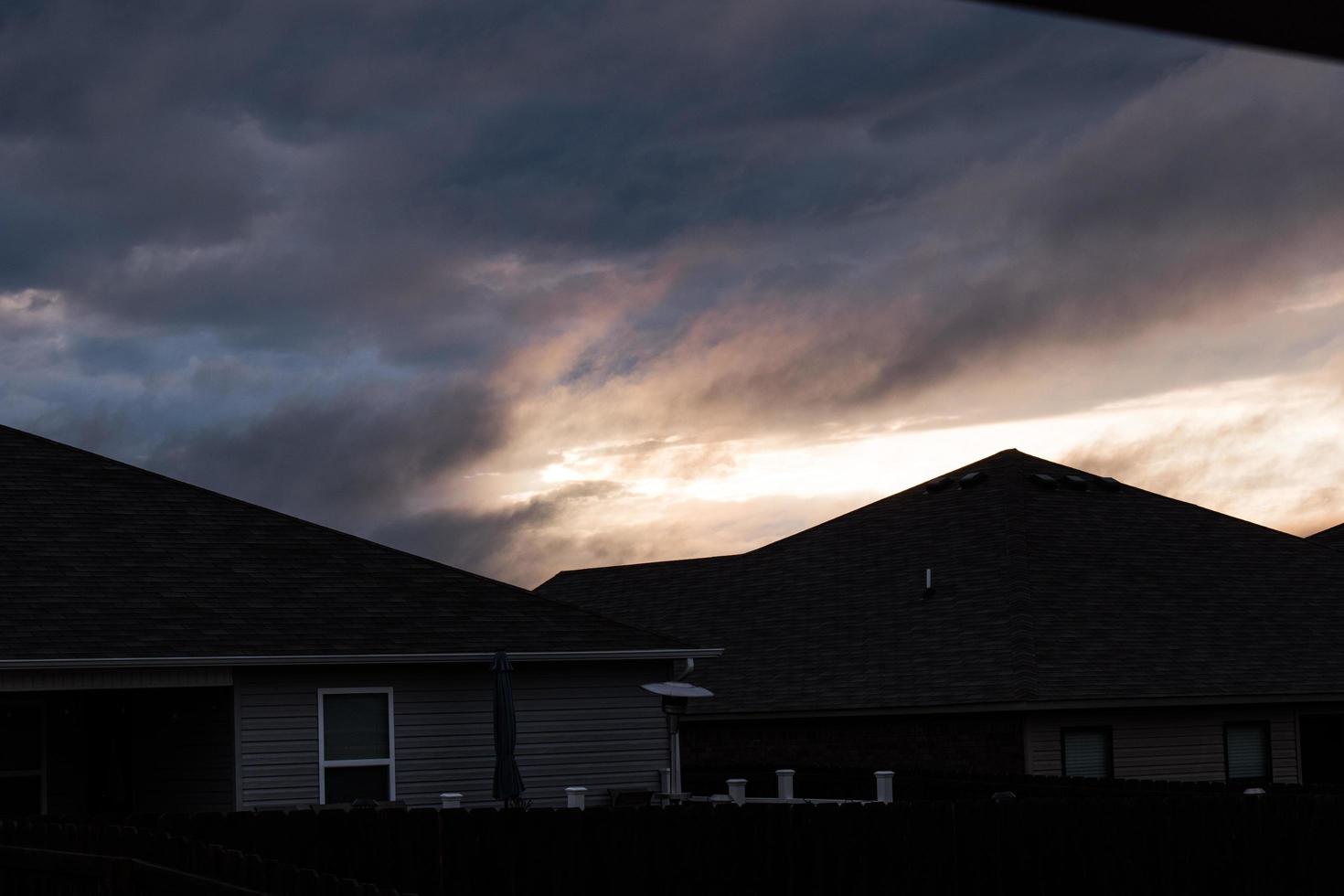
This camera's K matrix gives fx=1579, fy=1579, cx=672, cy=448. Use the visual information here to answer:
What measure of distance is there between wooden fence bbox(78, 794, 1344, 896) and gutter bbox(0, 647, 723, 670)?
563cm

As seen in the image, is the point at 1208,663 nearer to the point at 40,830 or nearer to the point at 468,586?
the point at 468,586

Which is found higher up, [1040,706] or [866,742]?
[1040,706]

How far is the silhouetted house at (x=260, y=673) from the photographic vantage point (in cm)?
1961

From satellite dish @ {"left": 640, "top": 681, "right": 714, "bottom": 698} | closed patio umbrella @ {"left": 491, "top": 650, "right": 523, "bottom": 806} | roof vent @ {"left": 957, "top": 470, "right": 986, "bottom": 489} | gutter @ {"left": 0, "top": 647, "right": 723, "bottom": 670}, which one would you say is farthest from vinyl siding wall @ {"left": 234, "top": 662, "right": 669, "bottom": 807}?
roof vent @ {"left": 957, "top": 470, "right": 986, "bottom": 489}

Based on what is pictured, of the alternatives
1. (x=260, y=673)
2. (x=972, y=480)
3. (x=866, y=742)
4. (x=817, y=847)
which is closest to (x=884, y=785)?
(x=817, y=847)

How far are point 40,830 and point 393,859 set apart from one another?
9.37ft


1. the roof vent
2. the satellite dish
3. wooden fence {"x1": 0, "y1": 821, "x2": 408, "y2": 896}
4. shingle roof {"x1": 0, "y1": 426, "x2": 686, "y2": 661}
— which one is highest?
the roof vent

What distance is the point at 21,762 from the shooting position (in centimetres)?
2053

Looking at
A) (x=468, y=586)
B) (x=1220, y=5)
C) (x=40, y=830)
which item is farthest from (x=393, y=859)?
(x=1220, y=5)

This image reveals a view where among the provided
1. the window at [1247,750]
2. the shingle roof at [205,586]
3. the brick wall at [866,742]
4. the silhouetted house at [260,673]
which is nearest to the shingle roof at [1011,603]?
the brick wall at [866,742]

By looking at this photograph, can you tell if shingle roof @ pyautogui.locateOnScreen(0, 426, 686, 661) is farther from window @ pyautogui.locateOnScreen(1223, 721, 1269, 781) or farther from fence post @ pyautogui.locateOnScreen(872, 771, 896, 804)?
window @ pyautogui.locateOnScreen(1223, 721, 1269, 781)

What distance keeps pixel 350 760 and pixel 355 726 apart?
46 centimetres

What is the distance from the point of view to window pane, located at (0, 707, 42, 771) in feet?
67.2

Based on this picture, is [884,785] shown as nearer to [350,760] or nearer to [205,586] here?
[350,760]
